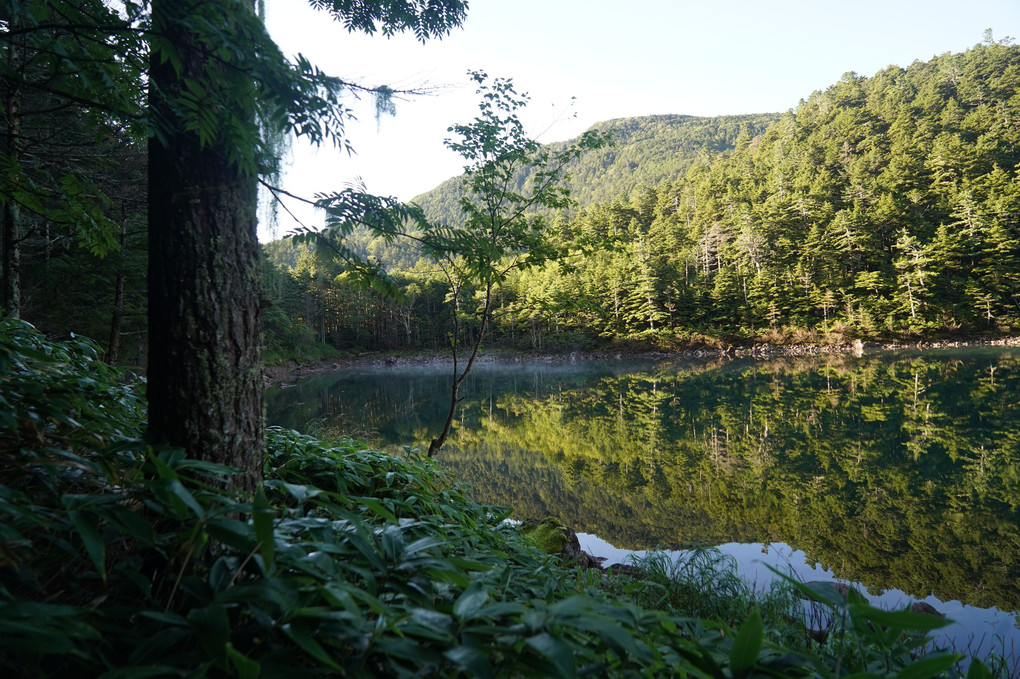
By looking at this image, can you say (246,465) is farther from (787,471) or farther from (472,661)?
(787,471)

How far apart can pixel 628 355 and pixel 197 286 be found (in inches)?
1315

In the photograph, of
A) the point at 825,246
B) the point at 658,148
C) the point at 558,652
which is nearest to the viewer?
the point at 558,652

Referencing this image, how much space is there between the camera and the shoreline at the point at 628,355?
2605cm

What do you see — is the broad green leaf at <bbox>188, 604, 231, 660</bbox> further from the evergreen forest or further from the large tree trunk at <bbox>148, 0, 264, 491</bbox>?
the large tree trunk at <bbox>148, 0, 264, 491</bbox>

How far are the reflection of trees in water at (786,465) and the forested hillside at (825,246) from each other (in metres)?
8.03

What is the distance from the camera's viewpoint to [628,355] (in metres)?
33.1

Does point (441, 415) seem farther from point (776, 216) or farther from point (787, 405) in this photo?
point (776, 216)

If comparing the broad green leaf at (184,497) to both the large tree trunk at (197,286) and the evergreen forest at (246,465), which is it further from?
the large tree trunk at (197,286)

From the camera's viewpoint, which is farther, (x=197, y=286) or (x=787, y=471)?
(x=787, y=471)

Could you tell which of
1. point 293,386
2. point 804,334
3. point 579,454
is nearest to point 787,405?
point 579,454

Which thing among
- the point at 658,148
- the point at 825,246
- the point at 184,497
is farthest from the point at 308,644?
the point at 658,148

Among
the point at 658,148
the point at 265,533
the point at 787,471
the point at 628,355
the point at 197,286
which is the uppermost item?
the point at 658,148

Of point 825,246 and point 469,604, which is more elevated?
point 825,246

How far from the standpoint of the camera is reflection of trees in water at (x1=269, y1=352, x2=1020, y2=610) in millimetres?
4512
